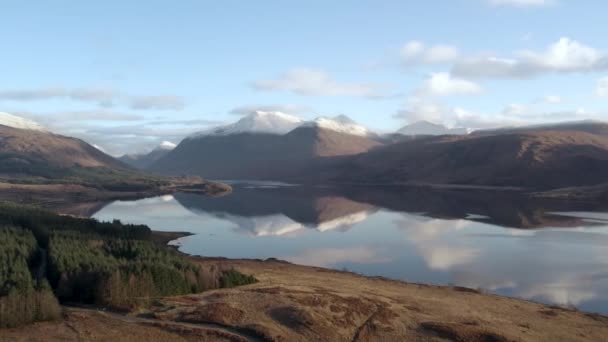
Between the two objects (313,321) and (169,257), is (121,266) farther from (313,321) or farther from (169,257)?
(313,321)

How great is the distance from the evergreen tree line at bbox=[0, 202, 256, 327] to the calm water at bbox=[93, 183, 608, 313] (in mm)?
15777

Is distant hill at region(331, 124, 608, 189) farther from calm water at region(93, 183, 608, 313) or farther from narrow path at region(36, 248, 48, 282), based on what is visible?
narrow path at region(36, 248, 48, 282)

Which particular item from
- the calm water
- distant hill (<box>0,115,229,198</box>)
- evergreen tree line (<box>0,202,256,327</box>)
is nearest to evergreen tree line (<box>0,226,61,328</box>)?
evergreen tree line (<box>0,202,256,327</box>)

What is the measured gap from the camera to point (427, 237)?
60.1 metres

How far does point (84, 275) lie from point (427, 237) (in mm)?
40441

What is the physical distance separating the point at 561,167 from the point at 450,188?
96.0 feet

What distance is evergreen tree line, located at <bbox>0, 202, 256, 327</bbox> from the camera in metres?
22.7

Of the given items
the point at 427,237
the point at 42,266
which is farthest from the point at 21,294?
the point at 427,237

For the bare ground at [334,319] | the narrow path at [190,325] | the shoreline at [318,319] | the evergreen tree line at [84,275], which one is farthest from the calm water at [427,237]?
the narrow path at [190,325]

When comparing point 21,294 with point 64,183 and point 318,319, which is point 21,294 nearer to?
point 318,319

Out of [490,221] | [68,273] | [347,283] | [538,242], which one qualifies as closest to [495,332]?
[347,283]

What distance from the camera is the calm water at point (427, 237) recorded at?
40.0m

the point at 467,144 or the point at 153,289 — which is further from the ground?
the point at 467,144

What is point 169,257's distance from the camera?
105 ft
